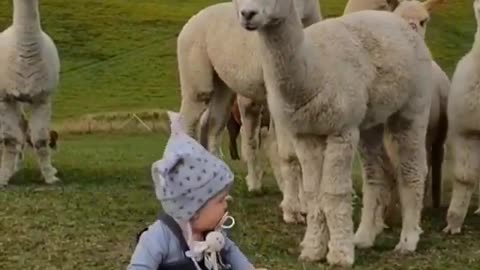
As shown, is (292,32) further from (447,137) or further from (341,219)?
(447,137)

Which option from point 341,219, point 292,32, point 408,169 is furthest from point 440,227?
point 292,32

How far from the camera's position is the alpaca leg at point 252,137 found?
9930 mm

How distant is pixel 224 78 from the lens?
8.77 meters

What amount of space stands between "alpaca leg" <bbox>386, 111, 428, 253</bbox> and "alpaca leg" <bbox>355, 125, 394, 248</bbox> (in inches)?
7.2

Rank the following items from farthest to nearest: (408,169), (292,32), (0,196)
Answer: (0,196) < (408,169) < (292,32)

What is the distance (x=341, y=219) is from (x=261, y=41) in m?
1.12

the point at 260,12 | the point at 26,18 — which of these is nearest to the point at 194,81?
the point at 26,18

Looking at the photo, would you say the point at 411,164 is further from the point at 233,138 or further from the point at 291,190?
the point at 233,138

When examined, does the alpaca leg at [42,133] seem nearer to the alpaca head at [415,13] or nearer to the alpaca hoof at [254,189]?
the alpaca hoof at [254,189]

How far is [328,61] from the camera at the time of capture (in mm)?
6801

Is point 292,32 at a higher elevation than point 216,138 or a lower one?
higher

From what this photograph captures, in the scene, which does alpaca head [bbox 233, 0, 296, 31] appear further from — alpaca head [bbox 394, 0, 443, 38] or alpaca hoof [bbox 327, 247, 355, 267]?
alpaca head [bbox 394, 0, 443, 38]

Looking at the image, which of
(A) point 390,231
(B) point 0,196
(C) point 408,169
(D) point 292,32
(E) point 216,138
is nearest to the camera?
(D) point 292,32

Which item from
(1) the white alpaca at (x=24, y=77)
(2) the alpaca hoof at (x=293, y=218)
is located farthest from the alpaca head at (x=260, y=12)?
(1) the white alpaca at (x=24, y=77)
